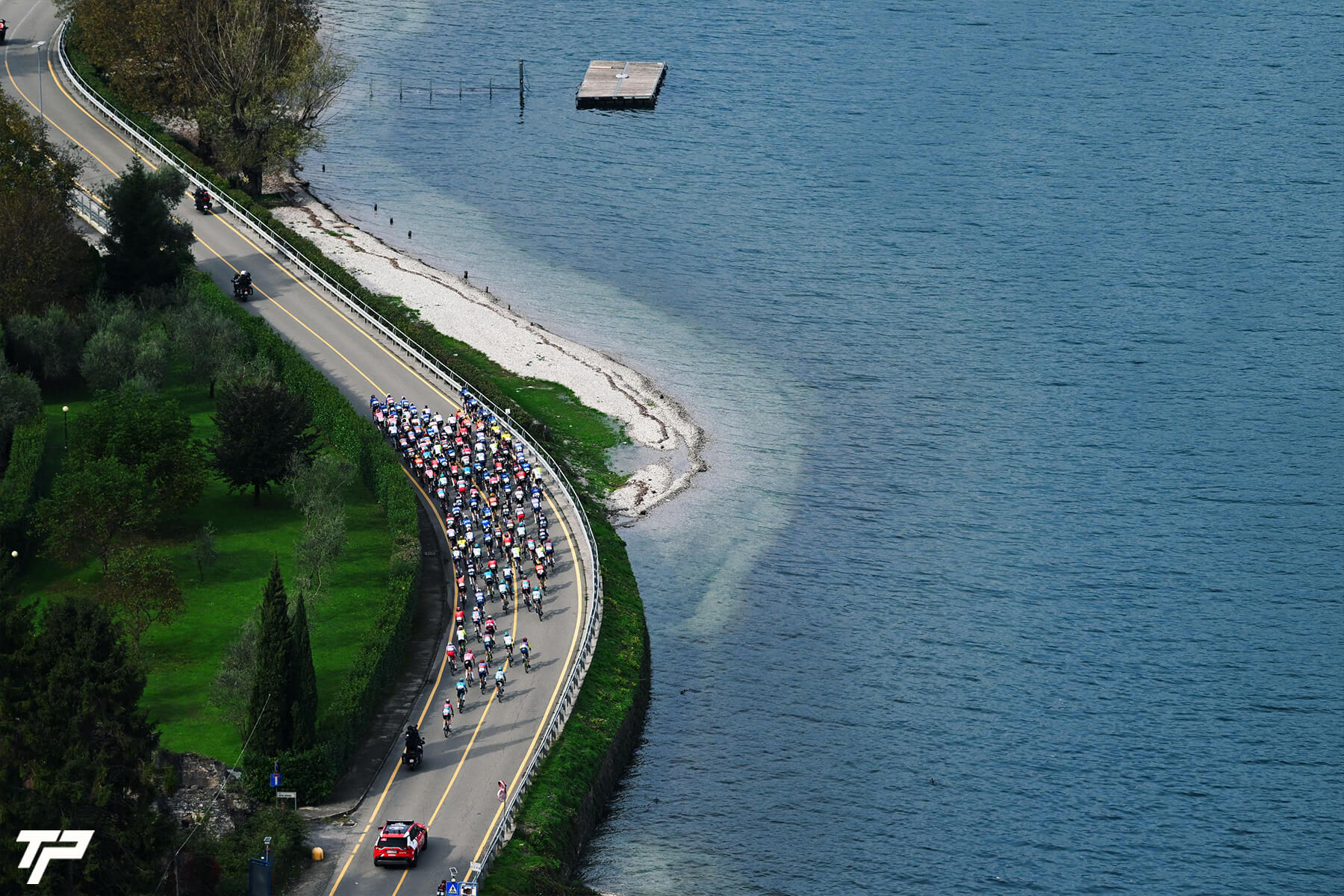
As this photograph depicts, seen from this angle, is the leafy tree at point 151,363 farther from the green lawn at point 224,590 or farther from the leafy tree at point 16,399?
the leafy tree at point 16,399

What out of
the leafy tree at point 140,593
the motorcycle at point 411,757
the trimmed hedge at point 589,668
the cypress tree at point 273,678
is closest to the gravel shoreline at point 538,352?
the trimmed hedge at point 589,668

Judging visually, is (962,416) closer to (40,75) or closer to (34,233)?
(34,233)

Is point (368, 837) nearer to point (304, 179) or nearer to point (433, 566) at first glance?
point (433, 566)

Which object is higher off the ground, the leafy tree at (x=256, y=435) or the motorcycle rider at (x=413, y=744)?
the leafy tree at (x=256, y=435)

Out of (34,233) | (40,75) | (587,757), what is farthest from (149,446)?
(40,75)

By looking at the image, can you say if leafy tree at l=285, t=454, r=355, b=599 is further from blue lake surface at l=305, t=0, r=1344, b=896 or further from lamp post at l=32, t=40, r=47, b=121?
lamp post at l=32, t=40, r=47, b=121

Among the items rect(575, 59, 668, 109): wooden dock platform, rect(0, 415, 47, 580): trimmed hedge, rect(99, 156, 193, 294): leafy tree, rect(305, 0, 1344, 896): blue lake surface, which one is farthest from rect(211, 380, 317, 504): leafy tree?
rect(575, 59, 668, 109): wooden dock platform
